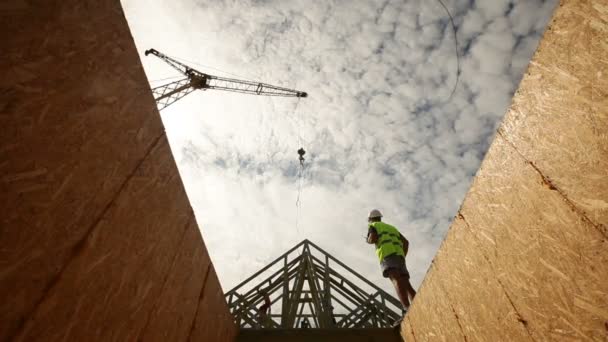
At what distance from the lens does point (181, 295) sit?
2.34 m

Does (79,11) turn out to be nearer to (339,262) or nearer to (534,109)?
(534,109)

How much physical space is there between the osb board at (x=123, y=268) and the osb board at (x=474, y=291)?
87.4 inches

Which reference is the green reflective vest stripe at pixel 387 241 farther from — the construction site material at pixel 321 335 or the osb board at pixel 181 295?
the osb board at pixel 181 295

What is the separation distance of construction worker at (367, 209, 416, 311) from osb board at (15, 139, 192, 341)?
4190mm

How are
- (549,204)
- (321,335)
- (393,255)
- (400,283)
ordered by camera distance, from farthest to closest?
(393,255) → (400,283) → (321,335) → (549,204)

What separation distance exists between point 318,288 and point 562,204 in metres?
7.25

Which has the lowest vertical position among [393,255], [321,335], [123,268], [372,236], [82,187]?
[123,268]

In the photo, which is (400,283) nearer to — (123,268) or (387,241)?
(387,241)

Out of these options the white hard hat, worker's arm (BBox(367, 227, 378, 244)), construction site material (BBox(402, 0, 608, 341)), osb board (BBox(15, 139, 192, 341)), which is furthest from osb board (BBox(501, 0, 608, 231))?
the white hard hat

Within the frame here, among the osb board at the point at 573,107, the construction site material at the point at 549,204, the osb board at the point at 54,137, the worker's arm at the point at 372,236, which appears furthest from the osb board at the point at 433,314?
the worker's arm at the point at 372,236

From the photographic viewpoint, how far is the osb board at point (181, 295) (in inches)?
78.7

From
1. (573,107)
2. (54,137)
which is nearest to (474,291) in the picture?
(573,107)

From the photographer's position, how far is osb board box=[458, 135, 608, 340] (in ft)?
4.86

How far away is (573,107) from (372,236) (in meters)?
4.94
